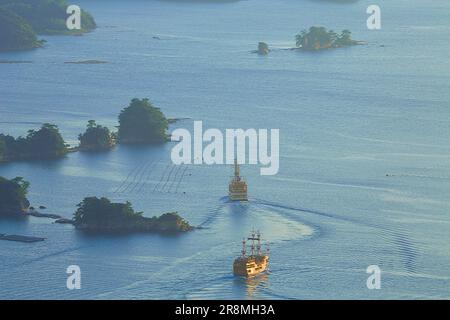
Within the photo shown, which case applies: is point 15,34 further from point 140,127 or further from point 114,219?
point 114,219

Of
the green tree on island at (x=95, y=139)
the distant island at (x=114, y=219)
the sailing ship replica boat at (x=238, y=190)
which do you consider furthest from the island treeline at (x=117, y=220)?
the green tree on island at (x=95, y=139)

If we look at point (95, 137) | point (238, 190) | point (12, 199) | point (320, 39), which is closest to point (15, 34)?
point (320, 39)

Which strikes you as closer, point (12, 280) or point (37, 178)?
point (12, 280)

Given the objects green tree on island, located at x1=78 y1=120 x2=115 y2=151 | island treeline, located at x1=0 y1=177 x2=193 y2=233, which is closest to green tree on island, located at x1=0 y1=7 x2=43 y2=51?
green tree on island, located at x1=78 y1=120 x2=115 y2=151

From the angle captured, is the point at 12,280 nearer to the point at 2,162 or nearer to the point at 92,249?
the point at 92,249

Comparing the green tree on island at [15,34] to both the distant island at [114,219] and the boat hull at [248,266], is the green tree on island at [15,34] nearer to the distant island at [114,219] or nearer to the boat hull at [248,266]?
the distant island at [114,219]
